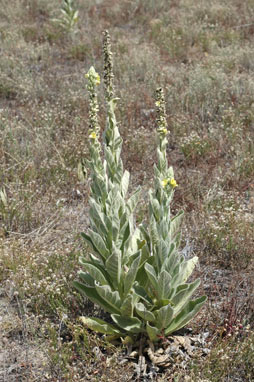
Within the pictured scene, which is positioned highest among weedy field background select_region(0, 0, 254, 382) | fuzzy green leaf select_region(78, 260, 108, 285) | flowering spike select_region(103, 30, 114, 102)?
flowering spike select_region(103, 30, 114, 102)

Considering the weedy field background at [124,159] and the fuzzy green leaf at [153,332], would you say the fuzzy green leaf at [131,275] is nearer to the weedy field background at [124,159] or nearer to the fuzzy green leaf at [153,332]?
the fuzzy green leaf at [153,332]

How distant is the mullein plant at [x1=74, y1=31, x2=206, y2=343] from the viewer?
9.09ft

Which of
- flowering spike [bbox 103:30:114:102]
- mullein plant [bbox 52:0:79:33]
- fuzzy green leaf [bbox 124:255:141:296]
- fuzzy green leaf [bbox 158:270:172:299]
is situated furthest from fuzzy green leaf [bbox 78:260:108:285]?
mullein plant [bbox 52:0:79:33]

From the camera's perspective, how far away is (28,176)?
508 centimetres

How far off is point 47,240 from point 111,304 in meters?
1.46

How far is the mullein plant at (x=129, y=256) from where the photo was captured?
109 inches

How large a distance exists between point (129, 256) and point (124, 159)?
2.58 m

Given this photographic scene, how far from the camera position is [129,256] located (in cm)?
301

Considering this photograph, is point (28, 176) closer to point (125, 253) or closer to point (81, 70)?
point (125, 253)

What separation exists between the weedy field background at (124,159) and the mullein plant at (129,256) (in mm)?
259

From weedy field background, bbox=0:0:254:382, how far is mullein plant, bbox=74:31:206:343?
0.26m

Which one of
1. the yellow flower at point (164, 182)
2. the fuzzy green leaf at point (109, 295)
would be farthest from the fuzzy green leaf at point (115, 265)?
the yellow flower at point (164, 182)

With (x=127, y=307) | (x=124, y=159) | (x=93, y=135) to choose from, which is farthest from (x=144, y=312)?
(x=124, y=159)

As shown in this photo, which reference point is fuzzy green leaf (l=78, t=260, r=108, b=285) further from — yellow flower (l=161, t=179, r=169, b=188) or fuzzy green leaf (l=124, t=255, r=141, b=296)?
yellow flower (l=161, t=179, r=169, b=188)
